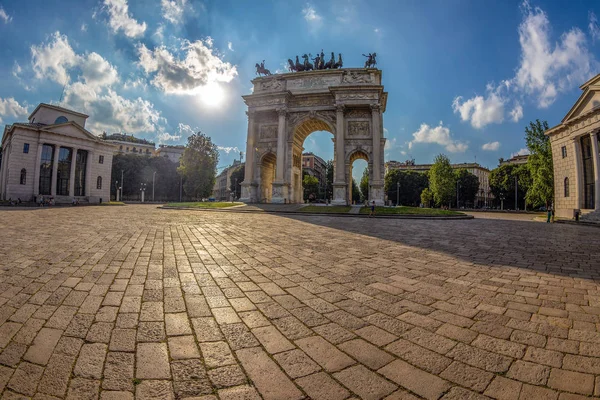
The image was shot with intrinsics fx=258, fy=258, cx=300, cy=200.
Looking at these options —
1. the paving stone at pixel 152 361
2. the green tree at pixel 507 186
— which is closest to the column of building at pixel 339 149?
the paving stone at pixel 152 361

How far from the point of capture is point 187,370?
1.83 metres

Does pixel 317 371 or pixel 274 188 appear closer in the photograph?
pixel 317 371

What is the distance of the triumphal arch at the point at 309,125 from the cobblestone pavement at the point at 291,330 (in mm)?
26331

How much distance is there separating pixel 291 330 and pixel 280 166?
3123 centimetres

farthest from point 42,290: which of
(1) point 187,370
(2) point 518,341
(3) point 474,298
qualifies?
(3) point 474,298

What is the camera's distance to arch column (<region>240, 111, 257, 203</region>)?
33906 mm

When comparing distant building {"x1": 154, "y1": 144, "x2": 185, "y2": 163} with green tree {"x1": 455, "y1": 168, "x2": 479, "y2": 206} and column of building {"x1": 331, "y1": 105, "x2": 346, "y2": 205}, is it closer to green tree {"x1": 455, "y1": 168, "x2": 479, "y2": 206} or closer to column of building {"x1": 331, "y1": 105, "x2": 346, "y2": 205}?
column of building {"x1": 331, "y1": 105, "x2": 346, "y2": 205}

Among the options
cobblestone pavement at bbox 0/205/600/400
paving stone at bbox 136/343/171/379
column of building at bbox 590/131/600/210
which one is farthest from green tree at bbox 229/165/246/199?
paving stone at bbox 136/343/171/379

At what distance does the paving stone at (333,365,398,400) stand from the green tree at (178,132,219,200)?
53.2 metres

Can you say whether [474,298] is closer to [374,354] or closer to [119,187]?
[374,354]

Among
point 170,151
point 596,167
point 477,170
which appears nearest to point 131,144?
→ point 170,151

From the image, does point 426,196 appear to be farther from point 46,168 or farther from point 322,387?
point 46,168

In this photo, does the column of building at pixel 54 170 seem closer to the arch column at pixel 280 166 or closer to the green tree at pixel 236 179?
the arch column at pixel 280 166

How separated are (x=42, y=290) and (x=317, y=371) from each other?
3659 mm
